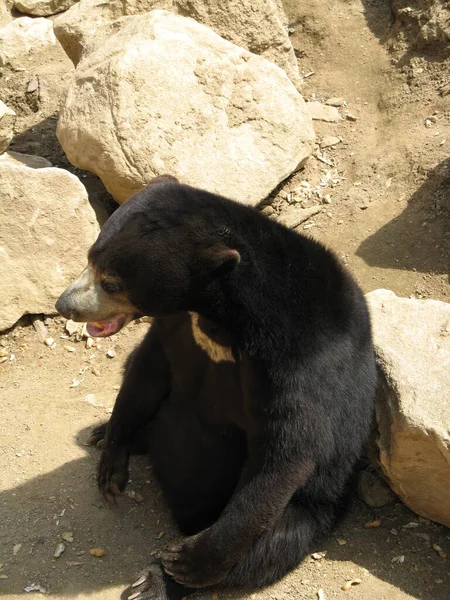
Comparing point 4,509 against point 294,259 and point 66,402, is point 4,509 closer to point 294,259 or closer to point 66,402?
point 66,402

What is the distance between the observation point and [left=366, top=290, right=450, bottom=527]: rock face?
3.75 m

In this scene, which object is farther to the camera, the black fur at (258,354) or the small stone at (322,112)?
the small stone at (322,112)

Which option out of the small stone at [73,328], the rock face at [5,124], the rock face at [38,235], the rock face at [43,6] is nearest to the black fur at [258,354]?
the small stone at [73,328]

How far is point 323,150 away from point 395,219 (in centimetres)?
127

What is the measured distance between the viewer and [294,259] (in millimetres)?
3570

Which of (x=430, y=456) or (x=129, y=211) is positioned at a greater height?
(x=129, y=211)

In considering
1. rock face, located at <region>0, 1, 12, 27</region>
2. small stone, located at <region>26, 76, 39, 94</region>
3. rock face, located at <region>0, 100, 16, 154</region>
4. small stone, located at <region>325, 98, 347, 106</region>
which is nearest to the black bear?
rock face, located at <region>0, 100, 16, 154</region>

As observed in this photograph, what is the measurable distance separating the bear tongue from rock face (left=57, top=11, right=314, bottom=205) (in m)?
2.46

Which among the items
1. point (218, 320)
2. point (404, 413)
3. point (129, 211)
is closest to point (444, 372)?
point (404, 413)

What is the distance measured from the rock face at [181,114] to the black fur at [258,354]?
2342 mm

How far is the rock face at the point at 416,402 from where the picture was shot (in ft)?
12.3

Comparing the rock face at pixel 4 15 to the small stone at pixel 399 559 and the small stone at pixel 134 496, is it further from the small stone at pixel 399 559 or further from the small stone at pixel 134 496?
the small stone at pixel 399 559

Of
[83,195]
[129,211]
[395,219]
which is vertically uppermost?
[129,211]

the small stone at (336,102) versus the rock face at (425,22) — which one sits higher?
the rock face at (425,22)
